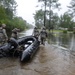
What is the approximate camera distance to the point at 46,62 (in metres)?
9.65

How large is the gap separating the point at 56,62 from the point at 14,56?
2461mm

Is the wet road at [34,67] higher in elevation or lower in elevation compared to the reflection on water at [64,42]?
higher

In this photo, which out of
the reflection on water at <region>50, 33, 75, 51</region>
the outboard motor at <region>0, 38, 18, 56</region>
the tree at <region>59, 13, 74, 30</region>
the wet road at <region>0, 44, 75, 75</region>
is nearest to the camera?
the wet road at <region>0, 44, 75, 75</region>

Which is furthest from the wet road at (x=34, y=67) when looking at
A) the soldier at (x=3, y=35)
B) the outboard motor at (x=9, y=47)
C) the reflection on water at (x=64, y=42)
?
the reflection on water at (x=64, y=42)

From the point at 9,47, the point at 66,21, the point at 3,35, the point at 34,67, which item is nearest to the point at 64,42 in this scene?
the point at 3,35

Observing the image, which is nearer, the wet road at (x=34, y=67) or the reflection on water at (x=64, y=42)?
the wet road at (x=34, y=67)

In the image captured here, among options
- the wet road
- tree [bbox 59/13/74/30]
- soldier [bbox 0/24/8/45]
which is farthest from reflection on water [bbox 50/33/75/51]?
tree [bbox 59/13/74/30]

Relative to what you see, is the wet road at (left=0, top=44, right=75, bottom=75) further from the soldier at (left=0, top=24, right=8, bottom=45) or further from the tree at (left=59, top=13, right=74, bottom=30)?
the tree at (left=59, top=13, right=74, bottom=30)

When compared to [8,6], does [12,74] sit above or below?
below

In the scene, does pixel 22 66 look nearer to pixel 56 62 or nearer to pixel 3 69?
pixel 3 69

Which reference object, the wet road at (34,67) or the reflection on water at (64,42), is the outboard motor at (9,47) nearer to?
the wet road at (34,67)

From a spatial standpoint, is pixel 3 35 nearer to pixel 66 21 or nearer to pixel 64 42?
pixel 64 42

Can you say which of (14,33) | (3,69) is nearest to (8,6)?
(14,33)

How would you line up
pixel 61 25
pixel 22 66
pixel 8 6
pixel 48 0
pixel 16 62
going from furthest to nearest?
1. pixel 61 25
2. pixel 8 6
3. pixel 48 0
4. pixel 16 62
5. pixel 22 66
